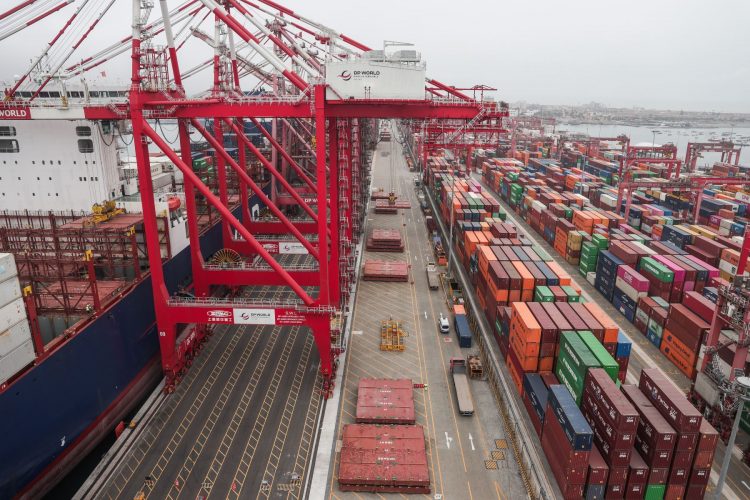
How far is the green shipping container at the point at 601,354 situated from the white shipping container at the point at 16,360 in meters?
23.4

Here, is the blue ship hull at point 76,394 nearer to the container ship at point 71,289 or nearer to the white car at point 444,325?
the container ship at point 71,289

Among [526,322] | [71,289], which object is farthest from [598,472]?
[71,289]

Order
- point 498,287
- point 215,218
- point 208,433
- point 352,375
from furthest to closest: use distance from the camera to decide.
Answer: point 215,218, point 498,287, point 352,375, point 208,433

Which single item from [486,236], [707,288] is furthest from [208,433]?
[707,288]

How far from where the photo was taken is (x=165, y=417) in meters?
23.2

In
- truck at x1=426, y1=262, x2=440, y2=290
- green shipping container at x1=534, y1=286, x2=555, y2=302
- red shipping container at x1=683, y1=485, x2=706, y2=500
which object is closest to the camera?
red shipping container at x1=683, y1=485, x2=706, y2=500

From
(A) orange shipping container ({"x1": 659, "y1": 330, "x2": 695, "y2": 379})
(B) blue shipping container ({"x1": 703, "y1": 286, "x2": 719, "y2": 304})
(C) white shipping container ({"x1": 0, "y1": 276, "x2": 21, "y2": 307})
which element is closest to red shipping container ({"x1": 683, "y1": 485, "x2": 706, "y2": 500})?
A: (A) orange shipping container ({"x1": 659, "y1": 330, "x2": 695, "y2": 379})

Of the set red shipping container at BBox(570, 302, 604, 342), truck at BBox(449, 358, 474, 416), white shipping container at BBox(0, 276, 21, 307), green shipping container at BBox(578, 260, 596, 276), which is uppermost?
white shipping container at BBox(0, 276, 21, 307)

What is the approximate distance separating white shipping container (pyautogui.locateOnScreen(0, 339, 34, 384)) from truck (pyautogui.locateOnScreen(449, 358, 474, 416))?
63.1 feet

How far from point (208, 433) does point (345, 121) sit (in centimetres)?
2208

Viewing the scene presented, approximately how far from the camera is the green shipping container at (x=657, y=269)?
3116 cm

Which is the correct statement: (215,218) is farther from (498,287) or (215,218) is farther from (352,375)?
(498,287)

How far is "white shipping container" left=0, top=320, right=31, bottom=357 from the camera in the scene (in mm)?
16453

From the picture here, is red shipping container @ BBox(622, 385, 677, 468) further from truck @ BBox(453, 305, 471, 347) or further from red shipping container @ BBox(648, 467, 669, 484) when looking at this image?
truck @ BBox(453, 305, 471, 347)
